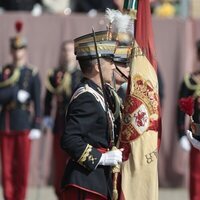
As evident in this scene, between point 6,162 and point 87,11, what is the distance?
10.9ft

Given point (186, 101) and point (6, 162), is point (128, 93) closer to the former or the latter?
point (186, 101)

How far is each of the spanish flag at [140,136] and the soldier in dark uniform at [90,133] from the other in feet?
0.32

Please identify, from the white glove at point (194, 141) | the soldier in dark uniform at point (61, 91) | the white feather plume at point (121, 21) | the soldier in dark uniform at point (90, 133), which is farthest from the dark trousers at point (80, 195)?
the soldier in dark uniform at point (61, 91)

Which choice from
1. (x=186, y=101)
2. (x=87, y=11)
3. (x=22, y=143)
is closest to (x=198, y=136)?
(x=186, y=101)

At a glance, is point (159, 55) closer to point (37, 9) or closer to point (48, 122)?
point (37, 9)

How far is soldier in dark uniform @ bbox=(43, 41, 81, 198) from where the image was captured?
32.7 feet

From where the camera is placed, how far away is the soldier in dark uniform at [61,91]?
392 inches

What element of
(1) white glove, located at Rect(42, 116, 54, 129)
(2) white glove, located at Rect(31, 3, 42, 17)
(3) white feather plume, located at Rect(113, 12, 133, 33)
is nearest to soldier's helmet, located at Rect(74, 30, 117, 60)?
(3) white feather plume, located at Rect(113, 12, 133, 33)

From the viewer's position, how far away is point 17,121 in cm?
1001

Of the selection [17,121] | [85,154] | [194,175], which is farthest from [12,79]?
[85,154]

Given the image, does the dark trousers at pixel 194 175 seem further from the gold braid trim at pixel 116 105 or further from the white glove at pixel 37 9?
the white glove at pixel 37 9

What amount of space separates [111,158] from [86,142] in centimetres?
19

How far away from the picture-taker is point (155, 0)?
1286 centimetres

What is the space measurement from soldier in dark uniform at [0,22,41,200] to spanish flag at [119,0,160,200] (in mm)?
4285
